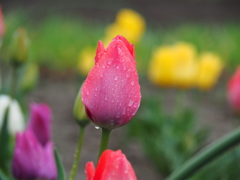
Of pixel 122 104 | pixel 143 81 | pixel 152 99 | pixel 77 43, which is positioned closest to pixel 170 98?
pixel 143 81

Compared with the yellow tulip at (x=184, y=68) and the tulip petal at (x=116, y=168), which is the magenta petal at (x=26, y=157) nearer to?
the tulip petal at (x=116, y=168)

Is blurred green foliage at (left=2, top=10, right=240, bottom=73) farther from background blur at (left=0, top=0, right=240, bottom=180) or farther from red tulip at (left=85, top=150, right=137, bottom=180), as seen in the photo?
red tulip at (left=85, top=150, right=137, bottom=180)

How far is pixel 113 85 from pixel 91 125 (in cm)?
220

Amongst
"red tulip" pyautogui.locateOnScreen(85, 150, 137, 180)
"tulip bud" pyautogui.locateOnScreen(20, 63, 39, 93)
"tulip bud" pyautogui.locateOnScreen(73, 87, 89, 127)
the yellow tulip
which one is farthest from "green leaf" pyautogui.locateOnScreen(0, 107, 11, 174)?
the yellow tulip

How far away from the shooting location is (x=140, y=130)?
224 centimetres

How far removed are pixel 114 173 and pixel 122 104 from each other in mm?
96

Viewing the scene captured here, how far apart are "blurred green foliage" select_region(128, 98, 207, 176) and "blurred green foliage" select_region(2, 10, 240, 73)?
1335 mm

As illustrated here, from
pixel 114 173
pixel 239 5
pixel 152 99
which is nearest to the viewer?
pixel 114 173

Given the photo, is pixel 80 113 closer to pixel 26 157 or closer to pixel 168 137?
pixel 26 157

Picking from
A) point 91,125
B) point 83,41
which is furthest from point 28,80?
point 83,41

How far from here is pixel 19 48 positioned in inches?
46.6

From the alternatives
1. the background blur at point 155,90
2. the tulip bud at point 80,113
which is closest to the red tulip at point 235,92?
the background blur at point 155,90

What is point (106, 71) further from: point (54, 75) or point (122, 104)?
point (54, 75)

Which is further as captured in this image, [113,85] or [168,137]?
[168,137]
